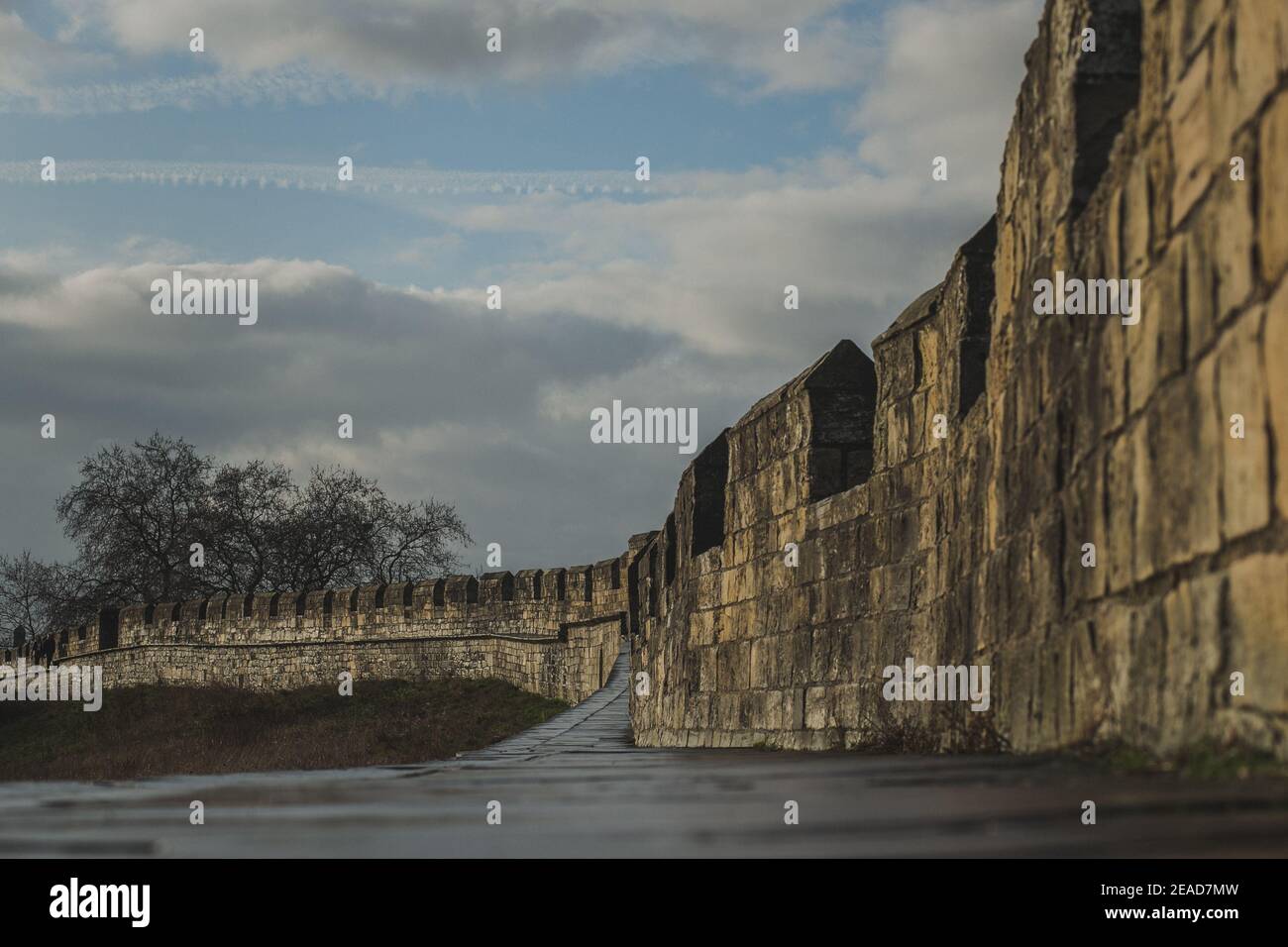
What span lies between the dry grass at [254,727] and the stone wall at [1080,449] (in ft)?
27.6

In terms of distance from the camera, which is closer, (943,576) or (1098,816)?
(1098,816)

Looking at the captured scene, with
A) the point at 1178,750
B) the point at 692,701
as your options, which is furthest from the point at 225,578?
the point at 1178,750

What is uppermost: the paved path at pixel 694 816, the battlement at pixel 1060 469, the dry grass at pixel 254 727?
the battlement at pixel 1060 469

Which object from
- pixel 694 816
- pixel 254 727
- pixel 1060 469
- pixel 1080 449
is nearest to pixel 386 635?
pixel 254 727

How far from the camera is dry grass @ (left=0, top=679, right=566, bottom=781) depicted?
18.9 m

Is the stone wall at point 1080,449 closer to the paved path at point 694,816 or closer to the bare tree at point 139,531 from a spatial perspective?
the paved path at point 694,816

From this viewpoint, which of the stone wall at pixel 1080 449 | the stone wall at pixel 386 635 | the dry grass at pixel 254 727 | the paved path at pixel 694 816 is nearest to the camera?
the paved path at pixel 694 816

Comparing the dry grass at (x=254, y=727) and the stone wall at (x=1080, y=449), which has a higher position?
the stone wall at (x=1080, y=449)

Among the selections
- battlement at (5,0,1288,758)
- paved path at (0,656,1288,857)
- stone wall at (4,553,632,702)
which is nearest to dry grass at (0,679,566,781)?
stone wall at (4,553,632,702)

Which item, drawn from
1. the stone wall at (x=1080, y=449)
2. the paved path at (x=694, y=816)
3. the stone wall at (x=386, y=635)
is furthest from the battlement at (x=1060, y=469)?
the stone wall at (x=386, y=635)

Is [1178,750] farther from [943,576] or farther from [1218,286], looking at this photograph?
[943,576]

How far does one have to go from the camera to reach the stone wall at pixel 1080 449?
119 inches

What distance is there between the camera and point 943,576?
271 inches
